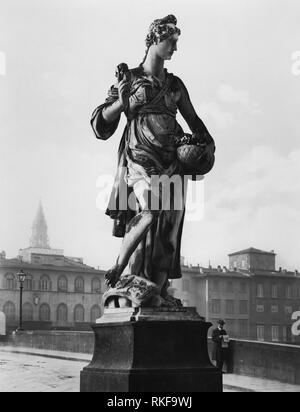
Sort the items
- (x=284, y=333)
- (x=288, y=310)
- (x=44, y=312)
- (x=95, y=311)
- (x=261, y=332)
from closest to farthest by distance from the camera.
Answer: (x=44, y=312)
(x=95, y=311)
(x=261, y=332)
(x=284, y=333)
(x=288, y=310)

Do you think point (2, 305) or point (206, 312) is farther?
point (206, 312)

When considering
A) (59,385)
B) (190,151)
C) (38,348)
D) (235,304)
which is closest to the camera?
(190,151)

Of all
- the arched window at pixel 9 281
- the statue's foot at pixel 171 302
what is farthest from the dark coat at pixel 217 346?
the arched window at pixel 9 281

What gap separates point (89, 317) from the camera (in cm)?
8488

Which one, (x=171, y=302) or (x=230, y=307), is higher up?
(x=171, y=302)

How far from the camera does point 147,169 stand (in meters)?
6.17

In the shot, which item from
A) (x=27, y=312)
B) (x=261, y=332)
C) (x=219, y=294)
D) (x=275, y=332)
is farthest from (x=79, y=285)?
(x=275, y=332)

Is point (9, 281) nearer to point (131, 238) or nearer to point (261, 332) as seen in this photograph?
point (261, 332)

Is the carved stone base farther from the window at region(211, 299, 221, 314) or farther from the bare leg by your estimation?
the window at region(211, 299, 221, 314)

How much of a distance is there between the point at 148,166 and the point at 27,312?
75.7 metres
